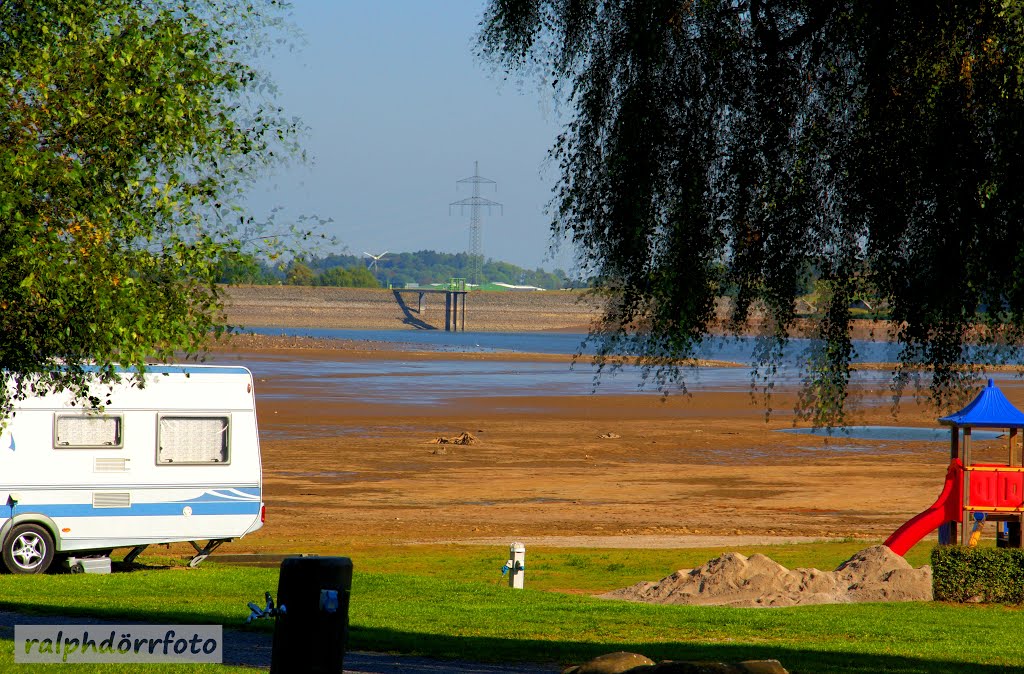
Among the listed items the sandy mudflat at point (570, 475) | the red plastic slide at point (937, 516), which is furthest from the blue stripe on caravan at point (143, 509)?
the red plastic slide at point (937, 516)

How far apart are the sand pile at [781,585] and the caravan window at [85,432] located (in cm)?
760

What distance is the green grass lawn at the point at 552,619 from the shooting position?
455 inches

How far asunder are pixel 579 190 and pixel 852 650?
617cm

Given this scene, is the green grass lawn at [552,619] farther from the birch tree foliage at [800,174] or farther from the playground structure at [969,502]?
the birch tree foliage at [800,174]

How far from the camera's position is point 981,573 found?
16250 millimetres

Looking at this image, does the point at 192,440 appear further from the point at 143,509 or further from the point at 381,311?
the point at 381,311

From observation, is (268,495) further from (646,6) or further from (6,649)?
(646,6)

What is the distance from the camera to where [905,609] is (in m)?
15.5

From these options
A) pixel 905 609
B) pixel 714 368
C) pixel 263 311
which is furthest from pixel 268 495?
pixel 263 311

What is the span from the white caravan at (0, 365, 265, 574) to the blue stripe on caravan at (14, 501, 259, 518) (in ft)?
0.05

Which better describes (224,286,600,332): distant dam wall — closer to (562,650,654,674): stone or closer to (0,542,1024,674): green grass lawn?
(0,542,1024,674): green grass lawn

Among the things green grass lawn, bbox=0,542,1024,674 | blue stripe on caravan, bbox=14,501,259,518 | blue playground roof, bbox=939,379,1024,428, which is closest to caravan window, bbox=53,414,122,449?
blue stripe on caravan, bbox=14,501,259,518

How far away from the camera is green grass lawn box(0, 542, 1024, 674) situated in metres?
11.5

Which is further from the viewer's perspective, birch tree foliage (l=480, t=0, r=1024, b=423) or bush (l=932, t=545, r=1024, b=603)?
bush (l=932, t=545, r=1024, b=603)
